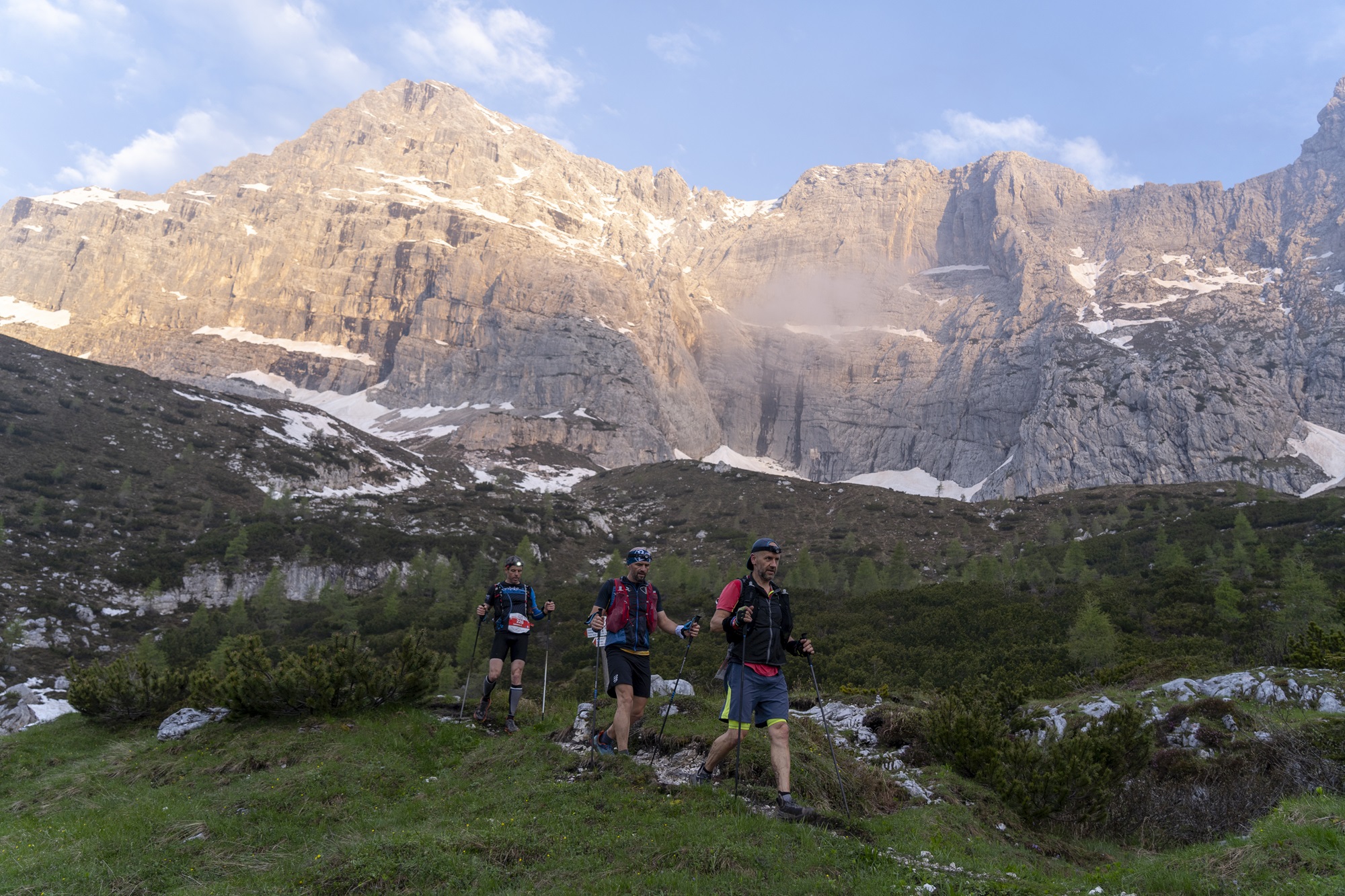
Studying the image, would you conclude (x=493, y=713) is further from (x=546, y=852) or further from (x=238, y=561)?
(x=238, y=561)

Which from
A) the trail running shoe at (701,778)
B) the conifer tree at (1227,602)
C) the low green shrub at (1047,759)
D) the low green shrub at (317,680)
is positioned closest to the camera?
the trail running shoe at (701,778)

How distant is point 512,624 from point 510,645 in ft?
1.51

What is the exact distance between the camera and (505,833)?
21.8 ft

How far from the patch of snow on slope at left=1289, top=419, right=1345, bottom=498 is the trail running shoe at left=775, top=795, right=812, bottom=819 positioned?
17407 centimetres

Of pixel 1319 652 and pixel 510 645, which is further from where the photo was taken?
pixel 1319 652

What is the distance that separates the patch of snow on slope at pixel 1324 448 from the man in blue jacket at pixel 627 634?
173623 millimetres

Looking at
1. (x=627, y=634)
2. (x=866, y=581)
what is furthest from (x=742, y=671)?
(x=866, y=581)

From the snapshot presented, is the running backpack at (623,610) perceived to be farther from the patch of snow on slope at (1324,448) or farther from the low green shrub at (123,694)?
the patch of snow on slope at (1324,448)

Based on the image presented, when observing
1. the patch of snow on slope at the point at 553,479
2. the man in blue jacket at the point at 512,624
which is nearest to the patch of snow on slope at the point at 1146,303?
the patch of snow on slope at the point at 553,479

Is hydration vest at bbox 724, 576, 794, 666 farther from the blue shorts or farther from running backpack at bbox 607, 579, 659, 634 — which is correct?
running backpack at bbox 607, 579, 659, 634

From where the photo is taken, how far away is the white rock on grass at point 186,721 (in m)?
11.3

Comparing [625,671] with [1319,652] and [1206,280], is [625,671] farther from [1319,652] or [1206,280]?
[1206,280]

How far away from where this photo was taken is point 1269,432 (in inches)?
5561

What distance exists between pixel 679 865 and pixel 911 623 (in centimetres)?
3007
